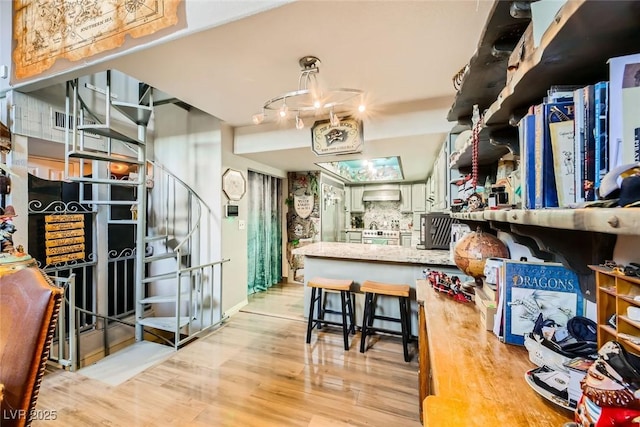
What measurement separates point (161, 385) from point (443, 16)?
322cm

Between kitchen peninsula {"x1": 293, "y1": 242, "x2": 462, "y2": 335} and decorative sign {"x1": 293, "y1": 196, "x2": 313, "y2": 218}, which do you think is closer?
kitchen peninsula {"x1": 293, "y1": 242, "x2": 462, "y2": 335}

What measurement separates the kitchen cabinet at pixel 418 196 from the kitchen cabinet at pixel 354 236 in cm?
142

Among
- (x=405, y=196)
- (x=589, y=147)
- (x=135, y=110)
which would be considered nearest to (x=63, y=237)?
(x=135, y=110)

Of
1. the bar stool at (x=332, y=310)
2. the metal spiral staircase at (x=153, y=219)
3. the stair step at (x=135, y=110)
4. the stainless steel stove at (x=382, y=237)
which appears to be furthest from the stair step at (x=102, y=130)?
the stainless steel stove at (x=382, y=237)

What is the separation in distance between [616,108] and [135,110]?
337cm

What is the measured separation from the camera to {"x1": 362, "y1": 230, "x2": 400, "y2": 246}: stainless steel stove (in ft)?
20.1

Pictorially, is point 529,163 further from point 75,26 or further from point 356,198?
point 356,198

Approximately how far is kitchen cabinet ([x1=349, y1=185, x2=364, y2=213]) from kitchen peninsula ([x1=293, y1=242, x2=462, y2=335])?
3.80m

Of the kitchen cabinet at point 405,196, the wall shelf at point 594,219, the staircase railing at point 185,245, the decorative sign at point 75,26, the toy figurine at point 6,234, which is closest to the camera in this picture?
the wall shelf at point 594,219

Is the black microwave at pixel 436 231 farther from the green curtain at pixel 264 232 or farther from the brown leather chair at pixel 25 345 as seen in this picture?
the brown leather chair at pixel 25 345

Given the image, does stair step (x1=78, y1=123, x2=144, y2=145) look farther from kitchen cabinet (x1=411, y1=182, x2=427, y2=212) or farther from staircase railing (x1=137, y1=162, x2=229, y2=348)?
kitchen cabinet (x1=411, y1=182, x2=427, y2=212)

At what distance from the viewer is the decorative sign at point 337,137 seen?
303cm

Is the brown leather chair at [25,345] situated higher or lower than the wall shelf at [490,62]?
lower

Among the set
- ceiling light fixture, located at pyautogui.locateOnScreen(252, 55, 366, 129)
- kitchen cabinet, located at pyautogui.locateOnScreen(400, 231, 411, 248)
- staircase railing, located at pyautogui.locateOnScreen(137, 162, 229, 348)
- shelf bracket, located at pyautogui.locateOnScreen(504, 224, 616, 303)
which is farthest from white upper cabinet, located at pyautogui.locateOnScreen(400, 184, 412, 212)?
shelf bracket, located at pyautogui.locateOnScreen(504, 224, 616, 303)
